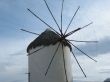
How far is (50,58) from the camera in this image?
19.2 m

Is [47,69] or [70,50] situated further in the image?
[70,50]

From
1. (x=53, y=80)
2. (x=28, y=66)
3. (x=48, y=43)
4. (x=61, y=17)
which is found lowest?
(x=53, y=80)

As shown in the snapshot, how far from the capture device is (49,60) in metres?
19.1

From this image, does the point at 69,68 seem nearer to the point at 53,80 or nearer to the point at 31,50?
the point at 53,80

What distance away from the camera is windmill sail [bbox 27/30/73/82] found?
62.6ft

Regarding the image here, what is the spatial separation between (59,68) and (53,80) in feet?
3.27

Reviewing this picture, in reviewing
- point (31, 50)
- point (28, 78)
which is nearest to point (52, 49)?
point (31, 50)

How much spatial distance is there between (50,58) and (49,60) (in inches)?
6.7

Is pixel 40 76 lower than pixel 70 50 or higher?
lower

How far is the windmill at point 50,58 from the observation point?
19.1 metres

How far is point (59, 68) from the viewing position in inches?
758

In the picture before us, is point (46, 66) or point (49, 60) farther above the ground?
point (49, 60)

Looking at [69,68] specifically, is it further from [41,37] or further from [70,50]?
[41,37]

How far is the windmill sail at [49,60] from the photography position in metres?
19.1
